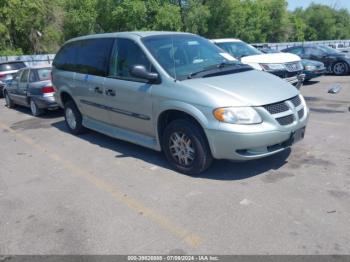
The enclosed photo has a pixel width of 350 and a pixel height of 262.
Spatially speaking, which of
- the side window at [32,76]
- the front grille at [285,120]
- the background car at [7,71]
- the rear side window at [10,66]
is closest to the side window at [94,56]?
the front grille at [285,120]

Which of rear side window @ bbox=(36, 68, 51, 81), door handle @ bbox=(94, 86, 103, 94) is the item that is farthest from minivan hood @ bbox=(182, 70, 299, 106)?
rear side window @ bbox=(36, 68, 51, 81)

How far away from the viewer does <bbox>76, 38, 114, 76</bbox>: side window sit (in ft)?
20.4

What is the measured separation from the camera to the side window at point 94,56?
6215mm

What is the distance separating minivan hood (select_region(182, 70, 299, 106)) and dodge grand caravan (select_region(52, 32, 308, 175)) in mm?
12

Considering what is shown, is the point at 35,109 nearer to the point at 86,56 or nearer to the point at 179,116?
the point at 86,56

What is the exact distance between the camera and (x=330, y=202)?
13.4 feet

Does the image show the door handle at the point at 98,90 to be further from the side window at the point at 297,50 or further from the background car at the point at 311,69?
the side window at the point at 297,50

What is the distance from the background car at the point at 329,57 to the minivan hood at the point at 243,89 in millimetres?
11480

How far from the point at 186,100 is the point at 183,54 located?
1024 millimetres

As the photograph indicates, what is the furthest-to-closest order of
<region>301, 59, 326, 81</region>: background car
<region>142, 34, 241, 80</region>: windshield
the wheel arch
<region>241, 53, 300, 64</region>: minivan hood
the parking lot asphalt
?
<region>301, 59, 326, 81</region>: background car < <region>241, 53, 300, 64</region>: minivan hood < <region>142, 34, 241, 80</region>: windshield < the wheel arch < the parking lot asphalt

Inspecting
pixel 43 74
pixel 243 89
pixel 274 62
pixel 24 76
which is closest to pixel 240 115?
pixel 243 89

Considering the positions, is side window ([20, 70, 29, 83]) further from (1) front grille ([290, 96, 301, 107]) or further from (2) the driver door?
(1) front grille ([290, 96, 301, 107])

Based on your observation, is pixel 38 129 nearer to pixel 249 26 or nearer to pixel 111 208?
pixel 111 208

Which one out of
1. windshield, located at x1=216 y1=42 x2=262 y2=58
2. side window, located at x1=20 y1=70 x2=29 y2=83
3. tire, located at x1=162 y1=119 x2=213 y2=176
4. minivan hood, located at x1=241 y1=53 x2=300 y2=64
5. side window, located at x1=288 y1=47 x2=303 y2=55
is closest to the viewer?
tire, located at x1=162 y1=119 x2=213 y2=176
